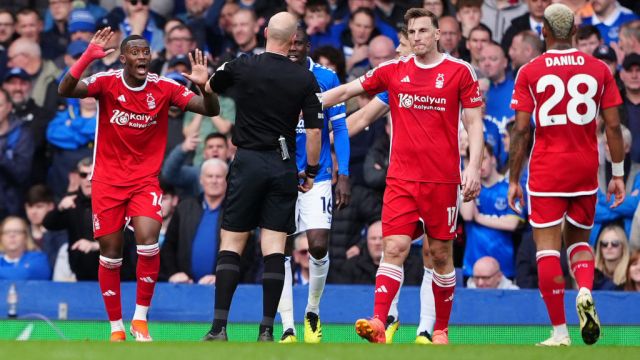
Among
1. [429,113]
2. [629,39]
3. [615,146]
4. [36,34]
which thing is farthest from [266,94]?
[36,34]

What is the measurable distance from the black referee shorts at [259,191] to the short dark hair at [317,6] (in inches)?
244

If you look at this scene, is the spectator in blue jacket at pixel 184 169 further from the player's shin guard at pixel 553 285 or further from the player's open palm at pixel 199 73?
the player's shin guard at pixel 553 285

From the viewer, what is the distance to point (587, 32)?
15.8m

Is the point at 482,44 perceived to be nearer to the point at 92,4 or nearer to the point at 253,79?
the point at 92,4

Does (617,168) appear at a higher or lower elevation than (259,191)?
higher

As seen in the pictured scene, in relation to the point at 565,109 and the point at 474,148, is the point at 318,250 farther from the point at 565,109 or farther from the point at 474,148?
the point at 565,109

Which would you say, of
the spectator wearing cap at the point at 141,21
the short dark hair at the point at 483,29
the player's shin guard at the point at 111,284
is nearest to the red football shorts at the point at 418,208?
the player's shin guard at the point at 111,284

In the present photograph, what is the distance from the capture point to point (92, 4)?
57.7 ft

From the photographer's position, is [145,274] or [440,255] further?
[145,274]

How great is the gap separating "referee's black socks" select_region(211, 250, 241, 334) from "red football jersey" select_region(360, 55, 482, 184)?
1.43 metres

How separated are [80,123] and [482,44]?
4692 mm

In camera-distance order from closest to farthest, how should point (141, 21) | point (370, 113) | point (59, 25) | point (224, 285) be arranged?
point (224, 285)
point (370, 113)
point (141, 21)
point (59, 25)

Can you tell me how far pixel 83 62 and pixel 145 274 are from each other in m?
1.84

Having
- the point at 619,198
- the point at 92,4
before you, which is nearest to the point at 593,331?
the point at 619,198
